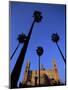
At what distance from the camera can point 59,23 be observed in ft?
7.29

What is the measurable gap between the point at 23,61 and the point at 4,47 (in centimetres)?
23

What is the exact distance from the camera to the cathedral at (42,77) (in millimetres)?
2104

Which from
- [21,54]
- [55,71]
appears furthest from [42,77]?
[21,54]

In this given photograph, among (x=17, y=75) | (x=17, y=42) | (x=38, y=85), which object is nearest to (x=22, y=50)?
(x=17, y=42)

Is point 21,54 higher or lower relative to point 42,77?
higher

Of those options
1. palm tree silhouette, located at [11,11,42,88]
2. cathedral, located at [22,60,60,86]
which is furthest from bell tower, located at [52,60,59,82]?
palm tree silhouette, located at [11,11,42,88]

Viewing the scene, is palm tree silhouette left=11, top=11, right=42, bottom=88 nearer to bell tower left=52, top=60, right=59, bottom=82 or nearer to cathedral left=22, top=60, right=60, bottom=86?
cathedral left=22, top=60, right=60, bottom=86

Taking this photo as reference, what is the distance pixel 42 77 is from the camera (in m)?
2.14

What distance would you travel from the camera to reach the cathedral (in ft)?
6.90

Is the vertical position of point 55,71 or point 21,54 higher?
point 21,54

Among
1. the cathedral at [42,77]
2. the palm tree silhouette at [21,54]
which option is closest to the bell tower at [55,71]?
the cathedral at [42,77]

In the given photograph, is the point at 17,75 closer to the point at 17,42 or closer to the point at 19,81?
the point at 19,81

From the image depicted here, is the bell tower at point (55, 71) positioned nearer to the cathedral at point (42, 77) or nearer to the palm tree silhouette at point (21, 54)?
the cathedral at point (42, 77)

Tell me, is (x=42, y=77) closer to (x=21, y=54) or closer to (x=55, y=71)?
(x=55, y=71)
